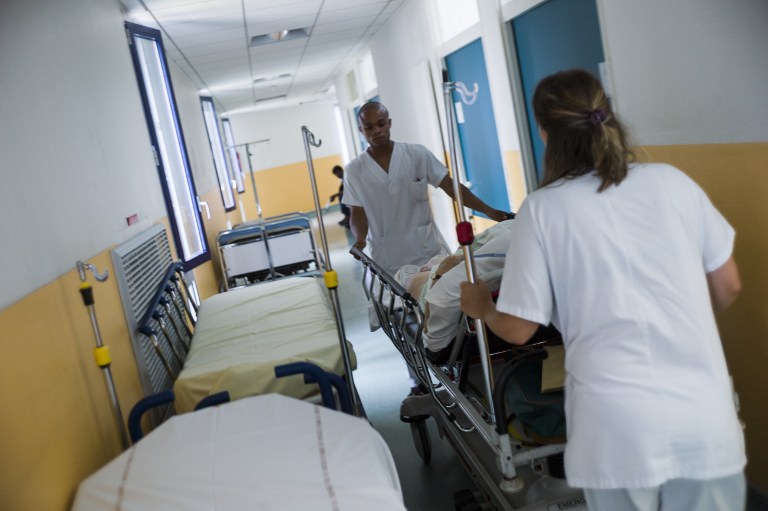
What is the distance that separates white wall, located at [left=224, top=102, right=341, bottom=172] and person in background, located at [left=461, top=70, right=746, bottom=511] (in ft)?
54.6

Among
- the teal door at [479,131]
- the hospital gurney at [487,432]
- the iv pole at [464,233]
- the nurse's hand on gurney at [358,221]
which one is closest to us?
the iv pole at [464,233]

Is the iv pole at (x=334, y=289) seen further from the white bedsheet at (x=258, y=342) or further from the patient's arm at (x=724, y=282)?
the patient's arm at (x=724, y=282)

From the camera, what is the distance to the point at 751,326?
2375 millimetres

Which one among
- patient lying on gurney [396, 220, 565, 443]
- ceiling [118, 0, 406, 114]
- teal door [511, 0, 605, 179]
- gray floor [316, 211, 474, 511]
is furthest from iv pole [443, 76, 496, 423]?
ceiling [118, 0, 406, 114]

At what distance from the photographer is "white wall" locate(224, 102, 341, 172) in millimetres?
17984

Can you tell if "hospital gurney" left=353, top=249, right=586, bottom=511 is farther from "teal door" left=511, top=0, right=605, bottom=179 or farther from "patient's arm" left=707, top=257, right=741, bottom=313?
"teal door" left=511, top=0, right=605, bottom=179

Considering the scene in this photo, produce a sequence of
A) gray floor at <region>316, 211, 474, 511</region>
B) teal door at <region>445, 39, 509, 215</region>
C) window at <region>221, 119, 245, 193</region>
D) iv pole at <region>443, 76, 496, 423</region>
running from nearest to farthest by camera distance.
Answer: iv pole at <region>443, 76, 496, 423</region> < gray floor at <region>316, 211, 474, 511</region> < teal door at <region>445, 39, 509, 215</region> < window at <region>221, 119, 245, 193</region>

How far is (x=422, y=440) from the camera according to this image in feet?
10.8

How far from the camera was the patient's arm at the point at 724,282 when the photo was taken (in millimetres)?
1599

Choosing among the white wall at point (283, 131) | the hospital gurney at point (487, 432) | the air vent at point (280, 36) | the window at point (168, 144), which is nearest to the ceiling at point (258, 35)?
the air vent at point (280, 36)

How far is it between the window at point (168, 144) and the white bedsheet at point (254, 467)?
300 cm

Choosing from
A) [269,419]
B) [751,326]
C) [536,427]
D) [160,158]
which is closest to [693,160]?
[751,326]

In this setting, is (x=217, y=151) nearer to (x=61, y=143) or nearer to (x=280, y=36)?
(x=280, y=36)

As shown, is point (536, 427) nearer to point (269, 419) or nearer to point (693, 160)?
point (269, 419)
